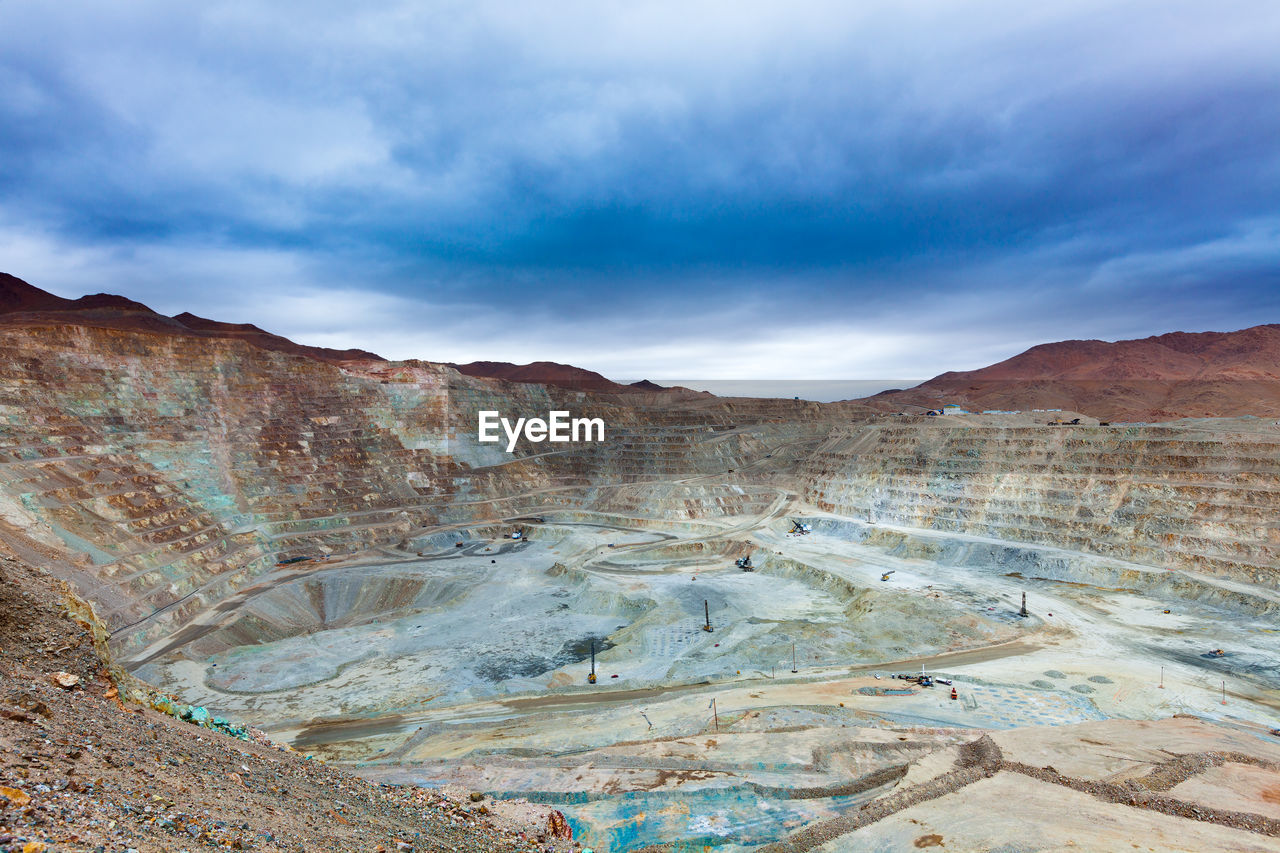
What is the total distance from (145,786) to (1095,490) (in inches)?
2531

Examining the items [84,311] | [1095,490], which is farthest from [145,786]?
[84,311]

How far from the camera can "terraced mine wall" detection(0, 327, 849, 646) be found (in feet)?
152

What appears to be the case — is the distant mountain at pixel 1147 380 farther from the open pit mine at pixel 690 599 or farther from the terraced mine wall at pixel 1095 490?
the open pit mine at pixel 690 599

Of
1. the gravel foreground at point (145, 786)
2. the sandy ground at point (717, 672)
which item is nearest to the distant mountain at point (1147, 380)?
the sandy ground at point (717, 672)

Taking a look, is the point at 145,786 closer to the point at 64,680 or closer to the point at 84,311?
the point at 64,680

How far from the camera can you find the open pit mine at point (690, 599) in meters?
16.2

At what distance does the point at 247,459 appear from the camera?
67375mm

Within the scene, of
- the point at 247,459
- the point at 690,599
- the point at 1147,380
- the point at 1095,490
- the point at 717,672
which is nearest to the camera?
the point at 717,672

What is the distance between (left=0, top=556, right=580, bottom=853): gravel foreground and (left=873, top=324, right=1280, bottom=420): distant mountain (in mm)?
128816

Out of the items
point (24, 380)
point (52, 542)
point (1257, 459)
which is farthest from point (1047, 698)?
point (24, 380)

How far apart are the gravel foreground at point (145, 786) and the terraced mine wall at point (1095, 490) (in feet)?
174

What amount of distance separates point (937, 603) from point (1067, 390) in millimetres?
133526

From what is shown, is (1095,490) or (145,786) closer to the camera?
(145,786)

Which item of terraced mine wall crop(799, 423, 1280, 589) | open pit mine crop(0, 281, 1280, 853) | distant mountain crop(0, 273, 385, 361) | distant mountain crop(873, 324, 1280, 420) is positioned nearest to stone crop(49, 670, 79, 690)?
open pit mine crop(0, 281, 1280, 853)
